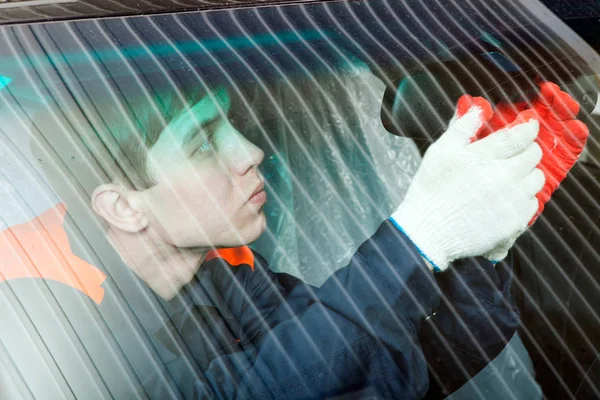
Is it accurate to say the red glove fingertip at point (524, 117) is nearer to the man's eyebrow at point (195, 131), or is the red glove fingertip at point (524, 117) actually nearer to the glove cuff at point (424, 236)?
the glove cuff at point (424, 236)

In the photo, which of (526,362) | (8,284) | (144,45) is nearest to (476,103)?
(526,362)

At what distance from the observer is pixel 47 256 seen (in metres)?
1.20

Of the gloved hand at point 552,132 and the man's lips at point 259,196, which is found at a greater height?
the man's lips at point 259,196

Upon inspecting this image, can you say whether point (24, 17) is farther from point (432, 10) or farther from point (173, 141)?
point (432, 10)

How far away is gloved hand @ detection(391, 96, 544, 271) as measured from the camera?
49.3 inches

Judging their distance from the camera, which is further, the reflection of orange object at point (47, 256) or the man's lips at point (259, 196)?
the man's lips at point (259, 196)

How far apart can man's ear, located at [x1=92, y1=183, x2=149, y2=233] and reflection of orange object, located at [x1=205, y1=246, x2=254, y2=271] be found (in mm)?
150

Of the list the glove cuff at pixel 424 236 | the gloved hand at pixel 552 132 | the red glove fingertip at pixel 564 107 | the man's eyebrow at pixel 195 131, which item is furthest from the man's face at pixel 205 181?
the red glove fingertip at pixel 564 107

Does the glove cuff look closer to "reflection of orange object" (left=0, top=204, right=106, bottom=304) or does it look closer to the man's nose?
the man's nose

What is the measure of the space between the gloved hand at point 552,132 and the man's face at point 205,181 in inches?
20.2

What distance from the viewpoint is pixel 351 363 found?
120 cm

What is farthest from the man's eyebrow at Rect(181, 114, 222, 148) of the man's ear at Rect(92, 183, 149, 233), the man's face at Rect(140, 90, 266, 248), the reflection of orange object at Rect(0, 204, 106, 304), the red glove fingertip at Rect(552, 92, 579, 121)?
the red glove fingertip at Rect(552, 92, 579, 121)

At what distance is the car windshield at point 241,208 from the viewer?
3.91 ft

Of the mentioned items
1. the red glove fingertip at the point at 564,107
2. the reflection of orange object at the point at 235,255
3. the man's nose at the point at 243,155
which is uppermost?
the man's nose at the point at 243,155
